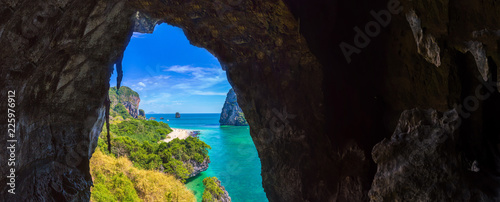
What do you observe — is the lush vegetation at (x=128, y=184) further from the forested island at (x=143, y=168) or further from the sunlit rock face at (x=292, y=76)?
the sunlit rock face at (x=292, y=76)

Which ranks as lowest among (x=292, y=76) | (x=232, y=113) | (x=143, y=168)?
(x=143, y=168)

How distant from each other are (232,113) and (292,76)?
4157 inches

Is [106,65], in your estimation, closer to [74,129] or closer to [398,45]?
[74,129]

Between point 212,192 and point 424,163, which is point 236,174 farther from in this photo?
point 424,163

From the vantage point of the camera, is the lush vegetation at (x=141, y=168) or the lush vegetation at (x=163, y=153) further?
the lush vegetation at (x=163, y=153)

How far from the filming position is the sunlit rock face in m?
4.00

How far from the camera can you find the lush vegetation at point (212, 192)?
66.3 ft

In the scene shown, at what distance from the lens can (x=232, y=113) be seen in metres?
114

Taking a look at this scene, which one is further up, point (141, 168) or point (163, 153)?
point (163, 153)

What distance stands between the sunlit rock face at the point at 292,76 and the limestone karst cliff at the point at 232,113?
99361 millimetres

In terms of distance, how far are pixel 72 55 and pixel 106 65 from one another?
154cm

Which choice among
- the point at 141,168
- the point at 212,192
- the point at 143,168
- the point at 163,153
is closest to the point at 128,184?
the point at 212,192

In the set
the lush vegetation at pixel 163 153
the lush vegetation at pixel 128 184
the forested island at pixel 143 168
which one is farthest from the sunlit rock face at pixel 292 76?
the lush vegetation at pixel 163 153

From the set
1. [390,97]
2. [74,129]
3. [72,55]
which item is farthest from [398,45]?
[74,129]
